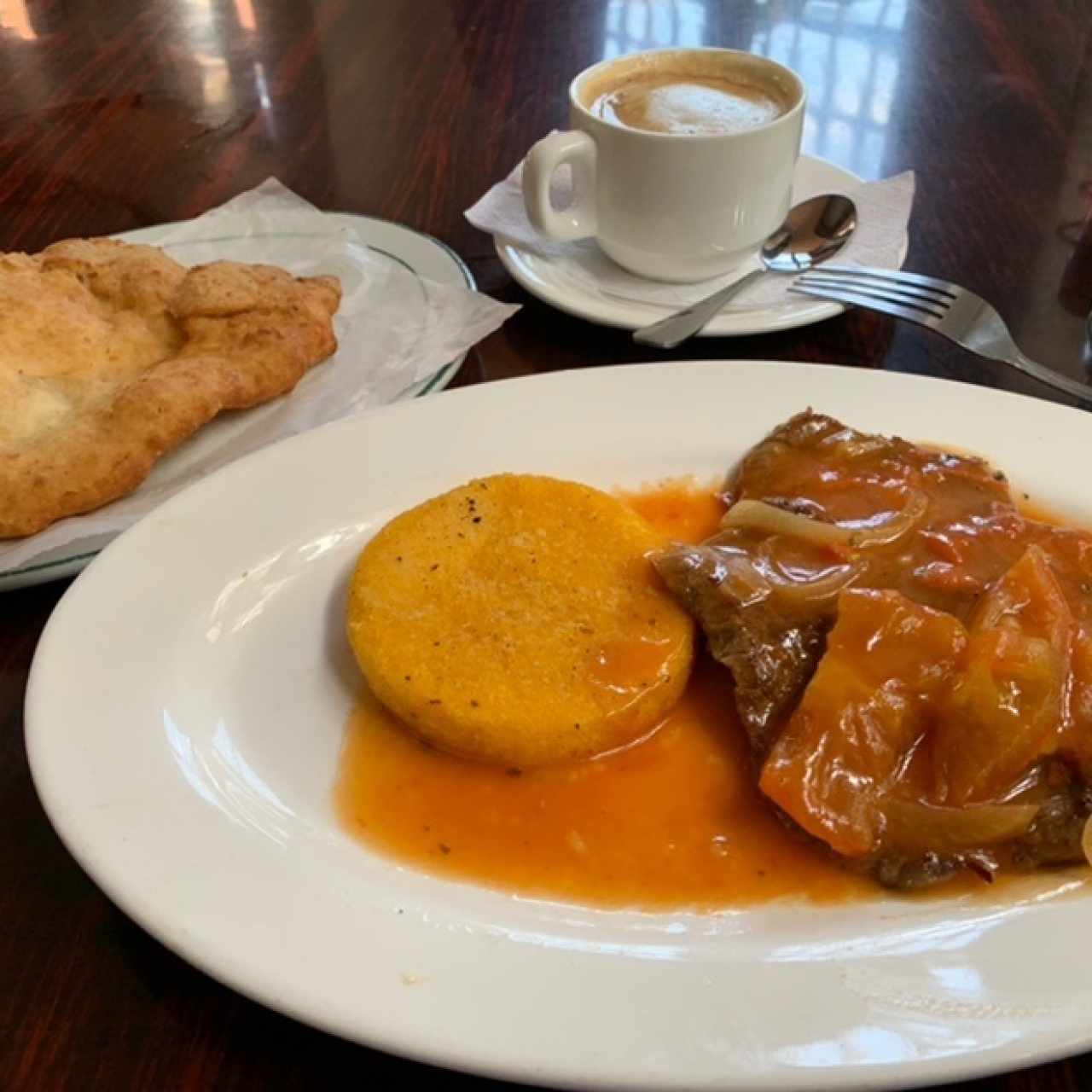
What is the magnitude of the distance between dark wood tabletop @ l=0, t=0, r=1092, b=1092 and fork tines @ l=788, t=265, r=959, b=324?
0.37 ft

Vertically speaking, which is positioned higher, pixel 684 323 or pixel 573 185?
pixel 573 185

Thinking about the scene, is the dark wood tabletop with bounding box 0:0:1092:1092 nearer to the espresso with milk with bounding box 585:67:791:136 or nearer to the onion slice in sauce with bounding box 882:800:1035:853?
the onion slice in sauce with bounding box 882:800:1035:853

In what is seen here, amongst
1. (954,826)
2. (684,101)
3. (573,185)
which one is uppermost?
(684,101)

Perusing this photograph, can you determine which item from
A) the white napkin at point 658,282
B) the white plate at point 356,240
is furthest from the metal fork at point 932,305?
the white plate at point 356,240

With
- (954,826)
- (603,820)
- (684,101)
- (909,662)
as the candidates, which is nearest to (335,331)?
(684,101)

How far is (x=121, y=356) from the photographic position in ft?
7.06

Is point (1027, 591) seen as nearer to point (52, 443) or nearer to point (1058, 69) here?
point (52, 443)

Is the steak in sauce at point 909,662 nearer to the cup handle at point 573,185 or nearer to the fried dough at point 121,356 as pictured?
the fried dough at point 121,356

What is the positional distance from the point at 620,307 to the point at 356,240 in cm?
72

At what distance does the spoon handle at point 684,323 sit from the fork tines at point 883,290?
164 mm

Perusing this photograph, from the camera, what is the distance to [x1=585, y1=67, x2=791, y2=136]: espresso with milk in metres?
2.41

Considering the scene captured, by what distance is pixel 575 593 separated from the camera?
5.39 ft

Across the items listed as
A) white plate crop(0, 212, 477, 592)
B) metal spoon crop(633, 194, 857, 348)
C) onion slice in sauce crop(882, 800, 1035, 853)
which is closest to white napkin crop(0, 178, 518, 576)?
white plate crop(0, 212, 477, 592)

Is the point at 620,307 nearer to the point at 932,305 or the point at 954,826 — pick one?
the point at 932,305
